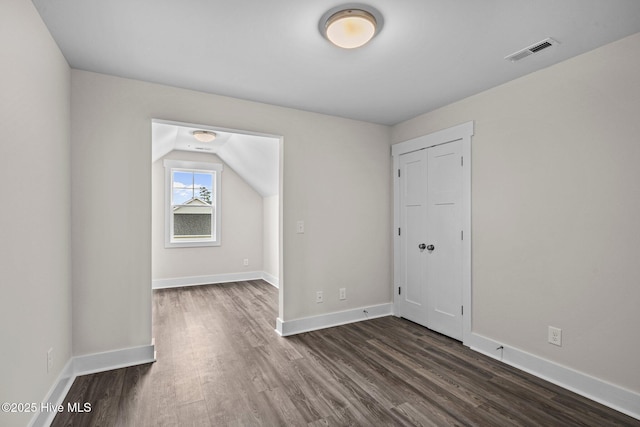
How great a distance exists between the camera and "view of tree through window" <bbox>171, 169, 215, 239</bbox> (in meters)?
6.00

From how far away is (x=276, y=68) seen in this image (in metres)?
2.62

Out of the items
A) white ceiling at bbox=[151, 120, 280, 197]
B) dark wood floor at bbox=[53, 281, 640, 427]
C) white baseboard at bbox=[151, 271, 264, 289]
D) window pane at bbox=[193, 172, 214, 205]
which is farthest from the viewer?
window pane at bbox=[193, 172, 214, 205]

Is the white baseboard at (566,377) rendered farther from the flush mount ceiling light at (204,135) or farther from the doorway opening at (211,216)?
the flush mount ceiling light at (204,135)

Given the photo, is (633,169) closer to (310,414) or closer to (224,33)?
(310,414)

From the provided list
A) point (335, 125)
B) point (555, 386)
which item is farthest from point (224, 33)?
point (555, 386)

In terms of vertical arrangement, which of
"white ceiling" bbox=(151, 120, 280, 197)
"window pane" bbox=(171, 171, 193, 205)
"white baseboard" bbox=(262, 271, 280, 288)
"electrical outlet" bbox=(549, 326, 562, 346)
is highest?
"white ceiling" bbox=(151, 120, 280, 197)

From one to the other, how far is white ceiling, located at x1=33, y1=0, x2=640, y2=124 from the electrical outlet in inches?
82.4

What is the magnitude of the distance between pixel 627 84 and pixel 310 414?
3069mm

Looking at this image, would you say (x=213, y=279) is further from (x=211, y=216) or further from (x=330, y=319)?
(x=330, y=319)

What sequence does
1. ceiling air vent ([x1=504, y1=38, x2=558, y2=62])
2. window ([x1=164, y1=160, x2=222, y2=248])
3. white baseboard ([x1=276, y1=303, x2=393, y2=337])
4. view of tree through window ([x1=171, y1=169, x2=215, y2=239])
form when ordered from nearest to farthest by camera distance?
1. ceiling air vent ([x1=504, y1=38, x2=558, y2=62])
2. white baseboard ([x1=276, y1=303, x2=393, y2=337])
3. window ([x1=164, y1=160, x2=222, y2=248])
4. view of tree through window ([x1=171, y1=169, x2=215, y2=239])

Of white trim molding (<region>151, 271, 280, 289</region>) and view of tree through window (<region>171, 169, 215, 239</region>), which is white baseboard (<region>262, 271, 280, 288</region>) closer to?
white trim molding (<region>151, 271, 280, 289</region>)

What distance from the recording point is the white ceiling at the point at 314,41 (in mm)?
1856

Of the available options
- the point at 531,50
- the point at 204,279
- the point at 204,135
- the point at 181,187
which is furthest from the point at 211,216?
the point at 531,50

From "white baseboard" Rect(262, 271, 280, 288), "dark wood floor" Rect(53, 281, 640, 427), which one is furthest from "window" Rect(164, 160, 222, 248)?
"dark wood floor" Rect(53, 281, 640, 427)
